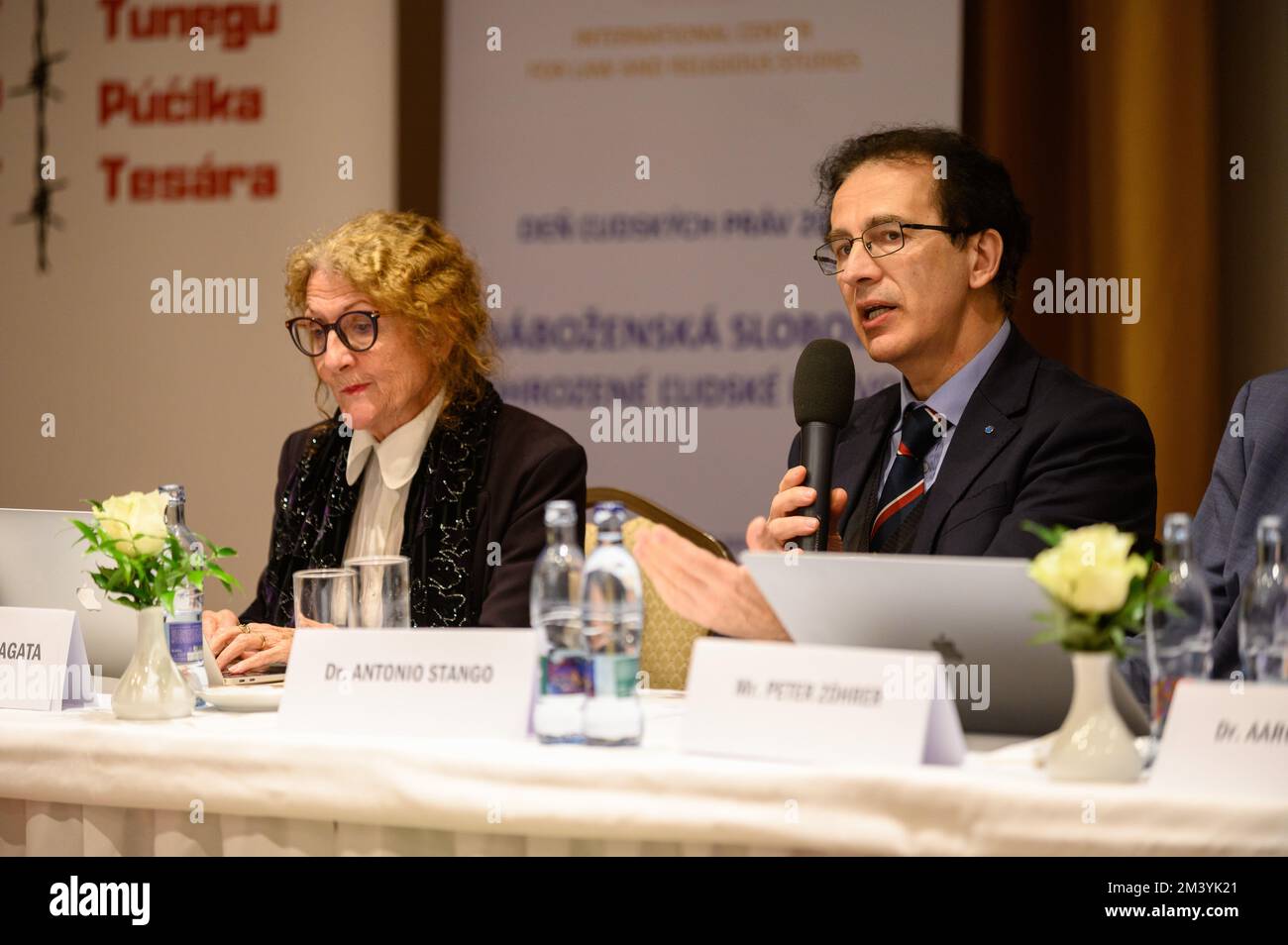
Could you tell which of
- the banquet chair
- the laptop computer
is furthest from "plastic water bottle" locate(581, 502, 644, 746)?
the banquet chair

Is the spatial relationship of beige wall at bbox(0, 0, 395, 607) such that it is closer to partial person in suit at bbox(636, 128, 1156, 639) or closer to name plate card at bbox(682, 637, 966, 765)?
partial person in suit at bbox(636, 128, 1156, 639)

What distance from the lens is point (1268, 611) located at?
131cm

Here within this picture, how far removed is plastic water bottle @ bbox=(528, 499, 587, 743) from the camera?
4.55 ft

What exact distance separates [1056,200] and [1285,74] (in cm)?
61

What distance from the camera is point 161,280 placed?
4.21 metres

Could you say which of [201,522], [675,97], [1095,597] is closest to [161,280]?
[201,522]

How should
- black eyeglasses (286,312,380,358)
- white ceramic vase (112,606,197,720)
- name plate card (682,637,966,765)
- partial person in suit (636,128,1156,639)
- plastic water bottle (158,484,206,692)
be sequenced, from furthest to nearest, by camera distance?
black eyeglasses (286,312,380,358)
partial person in suit (636,128,1156,639)
plastic water bottle (158,484,206,692)
white ceramic vase (112,606,197,720)
name plate card (682,637,966,765)

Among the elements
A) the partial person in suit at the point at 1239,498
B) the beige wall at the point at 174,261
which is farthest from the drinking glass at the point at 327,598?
the beige wall at the point at 174,261

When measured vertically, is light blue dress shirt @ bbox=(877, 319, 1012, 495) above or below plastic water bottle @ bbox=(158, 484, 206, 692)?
above

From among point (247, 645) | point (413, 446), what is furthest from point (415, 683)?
point (413, 446)

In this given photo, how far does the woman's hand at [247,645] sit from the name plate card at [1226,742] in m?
1.24

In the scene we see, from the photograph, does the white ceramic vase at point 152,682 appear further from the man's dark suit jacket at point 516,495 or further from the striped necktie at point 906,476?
the striped necktie at point 906,476

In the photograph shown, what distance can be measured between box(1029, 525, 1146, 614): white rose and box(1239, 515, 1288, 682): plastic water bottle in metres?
0.20
